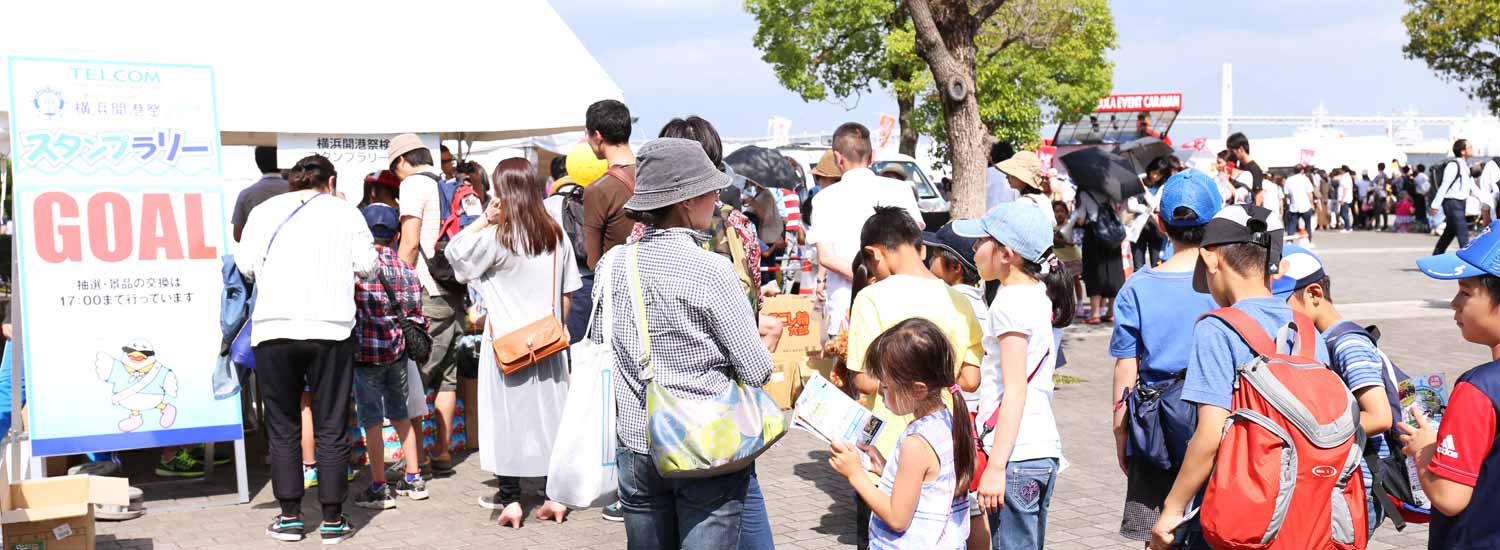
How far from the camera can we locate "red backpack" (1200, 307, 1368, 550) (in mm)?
2965

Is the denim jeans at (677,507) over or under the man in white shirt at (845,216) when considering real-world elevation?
under

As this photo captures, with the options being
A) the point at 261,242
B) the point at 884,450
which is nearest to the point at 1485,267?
the point at 884,450

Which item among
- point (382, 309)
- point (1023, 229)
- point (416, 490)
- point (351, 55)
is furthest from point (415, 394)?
point (1023, 229)

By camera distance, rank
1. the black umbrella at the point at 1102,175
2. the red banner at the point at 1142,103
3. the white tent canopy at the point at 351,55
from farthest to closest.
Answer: the red banner at the point at 1142,103 < the black umbrella at the point at 1102,175 < the white tent canopy at the point at 351,55

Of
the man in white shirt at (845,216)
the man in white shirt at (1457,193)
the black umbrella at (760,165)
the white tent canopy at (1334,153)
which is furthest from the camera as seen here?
the white tent canopy at (1334,153)

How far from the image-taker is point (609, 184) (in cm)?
566

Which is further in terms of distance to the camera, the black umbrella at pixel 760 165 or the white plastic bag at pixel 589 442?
the black umbrella at pixel 760 165

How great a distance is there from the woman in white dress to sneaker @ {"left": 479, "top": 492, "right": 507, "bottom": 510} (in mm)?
15

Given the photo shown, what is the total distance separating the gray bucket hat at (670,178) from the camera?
11.4ft

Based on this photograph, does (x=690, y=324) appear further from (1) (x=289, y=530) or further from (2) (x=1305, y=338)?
(1) (x=289, y=530)

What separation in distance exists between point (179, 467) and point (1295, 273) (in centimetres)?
613

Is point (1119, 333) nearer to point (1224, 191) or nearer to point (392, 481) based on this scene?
point (392, 481)

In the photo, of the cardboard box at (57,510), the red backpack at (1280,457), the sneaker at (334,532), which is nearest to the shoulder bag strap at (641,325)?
the red backpack at (1280,457)

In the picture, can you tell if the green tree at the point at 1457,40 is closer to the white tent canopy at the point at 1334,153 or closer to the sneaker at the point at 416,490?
the white tent canopy at the point at 1334,153
